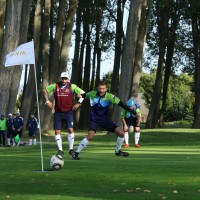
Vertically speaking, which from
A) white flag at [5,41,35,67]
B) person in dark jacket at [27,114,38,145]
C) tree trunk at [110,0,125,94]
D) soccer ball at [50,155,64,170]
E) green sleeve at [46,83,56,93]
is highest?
tree trunk at [110,0,125,94]

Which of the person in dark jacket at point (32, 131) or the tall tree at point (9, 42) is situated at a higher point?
the tall tree at point (9, 42)

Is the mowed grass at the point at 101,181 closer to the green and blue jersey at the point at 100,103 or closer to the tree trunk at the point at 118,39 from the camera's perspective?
the green and blue jersey at the point at 100,103

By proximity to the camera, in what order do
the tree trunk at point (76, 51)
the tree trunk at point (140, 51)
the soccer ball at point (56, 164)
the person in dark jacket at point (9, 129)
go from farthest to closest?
1. the tree trunk at point (76, 51)
2. the tree trunk at point (140, 51)
3. the person in dark jacket at point (9, 129)
4. the soccer ball at point (56, 164)

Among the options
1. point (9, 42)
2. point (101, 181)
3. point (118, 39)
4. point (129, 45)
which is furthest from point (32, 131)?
point (101, 181)

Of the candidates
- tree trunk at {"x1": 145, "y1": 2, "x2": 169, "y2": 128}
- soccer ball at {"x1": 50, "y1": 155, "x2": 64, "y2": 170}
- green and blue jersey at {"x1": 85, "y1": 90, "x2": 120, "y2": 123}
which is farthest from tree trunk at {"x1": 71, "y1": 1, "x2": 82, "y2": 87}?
soccer ball at {"x1": 50, "y1": 155, "x2": 64, "y2": 170}

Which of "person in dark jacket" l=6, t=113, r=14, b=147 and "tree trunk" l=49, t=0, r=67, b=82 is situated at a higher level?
"tree trunk" l=49, t=0, r=67, b=82

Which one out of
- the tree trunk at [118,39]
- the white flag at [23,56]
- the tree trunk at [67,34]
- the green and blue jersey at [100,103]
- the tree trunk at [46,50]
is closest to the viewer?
the white flag at [23,56]

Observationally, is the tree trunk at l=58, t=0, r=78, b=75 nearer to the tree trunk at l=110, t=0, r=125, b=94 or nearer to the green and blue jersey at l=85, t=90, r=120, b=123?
the tree trunk at l=110, t=0, r=125, b=94

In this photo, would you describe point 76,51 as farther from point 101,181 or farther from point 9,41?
point 101,181

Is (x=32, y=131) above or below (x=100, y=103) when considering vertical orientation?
below

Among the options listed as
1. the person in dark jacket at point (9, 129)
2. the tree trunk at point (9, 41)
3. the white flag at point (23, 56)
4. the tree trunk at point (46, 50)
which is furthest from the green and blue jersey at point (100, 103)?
the tree trunk at point (46, 50)

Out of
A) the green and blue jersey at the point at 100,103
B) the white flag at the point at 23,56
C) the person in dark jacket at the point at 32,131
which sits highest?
the white flag at the point at 23,56

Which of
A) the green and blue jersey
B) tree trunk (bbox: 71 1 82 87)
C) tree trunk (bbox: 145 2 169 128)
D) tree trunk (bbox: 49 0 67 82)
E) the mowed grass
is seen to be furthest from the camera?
tree trunk (bbox: 145 2 169 128)

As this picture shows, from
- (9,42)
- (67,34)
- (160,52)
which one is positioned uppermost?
(160,52)
